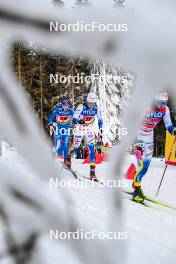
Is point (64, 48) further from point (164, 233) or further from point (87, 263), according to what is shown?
point (164, 233)

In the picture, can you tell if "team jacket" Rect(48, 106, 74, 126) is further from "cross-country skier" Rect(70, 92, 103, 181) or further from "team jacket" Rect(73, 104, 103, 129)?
"team jacket" Rect(73, 104, 103, 129)

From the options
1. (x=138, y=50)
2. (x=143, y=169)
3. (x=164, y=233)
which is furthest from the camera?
(x=143, y=169)

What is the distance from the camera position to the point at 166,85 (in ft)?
1.28

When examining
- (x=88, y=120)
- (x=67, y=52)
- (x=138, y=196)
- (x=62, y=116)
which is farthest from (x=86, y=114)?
(x=67, y=52)

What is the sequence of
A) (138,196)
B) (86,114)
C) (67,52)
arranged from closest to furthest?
Answer: (67,52)
(138,196)
(86,114)

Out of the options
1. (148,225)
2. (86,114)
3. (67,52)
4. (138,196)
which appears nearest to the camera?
(67,52)

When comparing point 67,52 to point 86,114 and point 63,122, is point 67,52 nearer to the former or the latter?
point 86,114

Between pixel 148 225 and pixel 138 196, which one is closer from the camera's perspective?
pixel 148 225

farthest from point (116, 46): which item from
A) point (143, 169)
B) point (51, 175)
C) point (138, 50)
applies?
point (143, 169)

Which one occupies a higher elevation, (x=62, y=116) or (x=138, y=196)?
(x=62, y=116)

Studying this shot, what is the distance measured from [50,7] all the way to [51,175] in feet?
0.56

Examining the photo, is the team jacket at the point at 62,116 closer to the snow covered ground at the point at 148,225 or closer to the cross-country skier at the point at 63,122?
the cross-country skier at the point at 63,122

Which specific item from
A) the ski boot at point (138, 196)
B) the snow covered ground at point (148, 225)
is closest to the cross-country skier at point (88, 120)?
the ski boot at point (138, 196)

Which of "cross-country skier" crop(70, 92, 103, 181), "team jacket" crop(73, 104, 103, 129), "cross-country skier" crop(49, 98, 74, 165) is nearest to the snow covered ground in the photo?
"cross-country skier" crop(70, 92, 103, 181)
